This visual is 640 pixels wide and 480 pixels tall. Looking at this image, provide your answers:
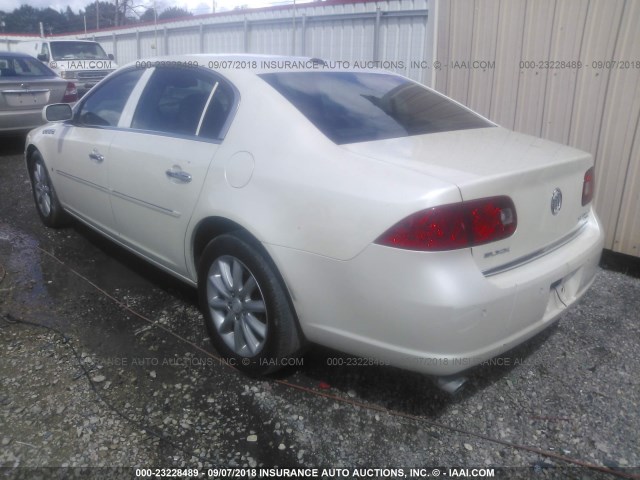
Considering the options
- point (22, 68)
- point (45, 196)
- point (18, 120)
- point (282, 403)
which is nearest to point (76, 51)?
point (22, 68)

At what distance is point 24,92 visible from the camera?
25.5 feet

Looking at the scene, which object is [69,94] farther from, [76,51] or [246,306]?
[246,306]

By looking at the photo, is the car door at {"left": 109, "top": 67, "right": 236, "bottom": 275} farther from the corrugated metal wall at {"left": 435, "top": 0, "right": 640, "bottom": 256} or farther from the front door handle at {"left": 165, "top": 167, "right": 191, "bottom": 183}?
the corrugated metal wall at {"left": 435, "top": 0, "right": 640, "bottom": 256}

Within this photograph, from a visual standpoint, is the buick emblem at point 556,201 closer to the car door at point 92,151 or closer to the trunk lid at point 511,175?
the trunk lid at point 511,175

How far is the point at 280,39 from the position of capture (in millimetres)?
11578

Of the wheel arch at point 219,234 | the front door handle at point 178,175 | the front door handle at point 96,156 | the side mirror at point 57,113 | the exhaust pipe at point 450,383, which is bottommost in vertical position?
the exhaust pipe at point 450,383

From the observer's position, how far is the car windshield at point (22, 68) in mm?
8055

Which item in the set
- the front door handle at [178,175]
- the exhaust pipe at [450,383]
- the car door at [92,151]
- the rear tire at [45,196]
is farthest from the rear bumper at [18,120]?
the exhaust pipe at [450,383]

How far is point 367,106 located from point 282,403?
5.07 ft

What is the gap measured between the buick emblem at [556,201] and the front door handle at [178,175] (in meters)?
1.73

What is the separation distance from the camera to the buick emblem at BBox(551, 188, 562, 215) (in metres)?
2.33

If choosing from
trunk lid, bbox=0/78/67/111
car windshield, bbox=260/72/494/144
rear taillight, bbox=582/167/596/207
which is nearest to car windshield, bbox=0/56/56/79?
trunk lid, bbox=0/78/67/111

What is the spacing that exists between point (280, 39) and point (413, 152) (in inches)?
400

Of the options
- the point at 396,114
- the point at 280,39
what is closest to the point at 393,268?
the point at 396,114
